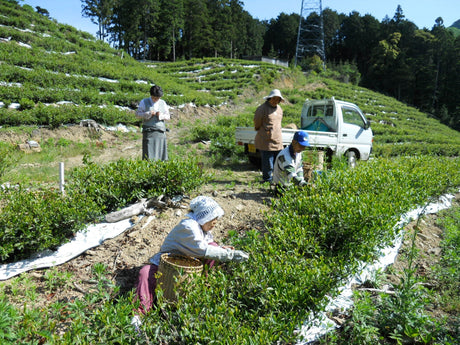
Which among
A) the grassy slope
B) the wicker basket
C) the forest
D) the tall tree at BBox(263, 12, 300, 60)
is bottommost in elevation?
the wicker basket

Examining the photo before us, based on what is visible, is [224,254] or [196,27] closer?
[224,254]

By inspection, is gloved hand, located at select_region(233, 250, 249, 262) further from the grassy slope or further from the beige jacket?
the grassy slope

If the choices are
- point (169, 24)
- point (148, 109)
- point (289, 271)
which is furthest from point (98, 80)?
point (169, 24)

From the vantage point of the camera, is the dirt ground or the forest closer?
the dirt ground

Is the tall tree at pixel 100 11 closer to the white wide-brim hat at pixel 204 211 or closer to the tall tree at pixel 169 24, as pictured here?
the tall tree at pixel 169 24

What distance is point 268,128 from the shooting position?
5875 mm

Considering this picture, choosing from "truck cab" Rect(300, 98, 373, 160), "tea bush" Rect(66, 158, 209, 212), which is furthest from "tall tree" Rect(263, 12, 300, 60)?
"tea bush" Rect(66, 158, 209, 212)

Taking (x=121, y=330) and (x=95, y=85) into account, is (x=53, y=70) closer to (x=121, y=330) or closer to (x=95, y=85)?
(x=95, y=85)

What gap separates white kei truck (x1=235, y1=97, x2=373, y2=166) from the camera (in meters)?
8.25

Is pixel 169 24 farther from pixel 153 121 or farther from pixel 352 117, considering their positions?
pixel 153 121

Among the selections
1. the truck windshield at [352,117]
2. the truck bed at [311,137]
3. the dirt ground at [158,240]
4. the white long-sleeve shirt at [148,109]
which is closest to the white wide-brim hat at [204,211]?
the dirt ground at [158,240]

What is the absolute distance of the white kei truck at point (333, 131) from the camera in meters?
8.25

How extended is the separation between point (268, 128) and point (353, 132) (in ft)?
13.2

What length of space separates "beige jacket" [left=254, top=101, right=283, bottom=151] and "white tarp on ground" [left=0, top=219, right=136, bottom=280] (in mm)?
2794
